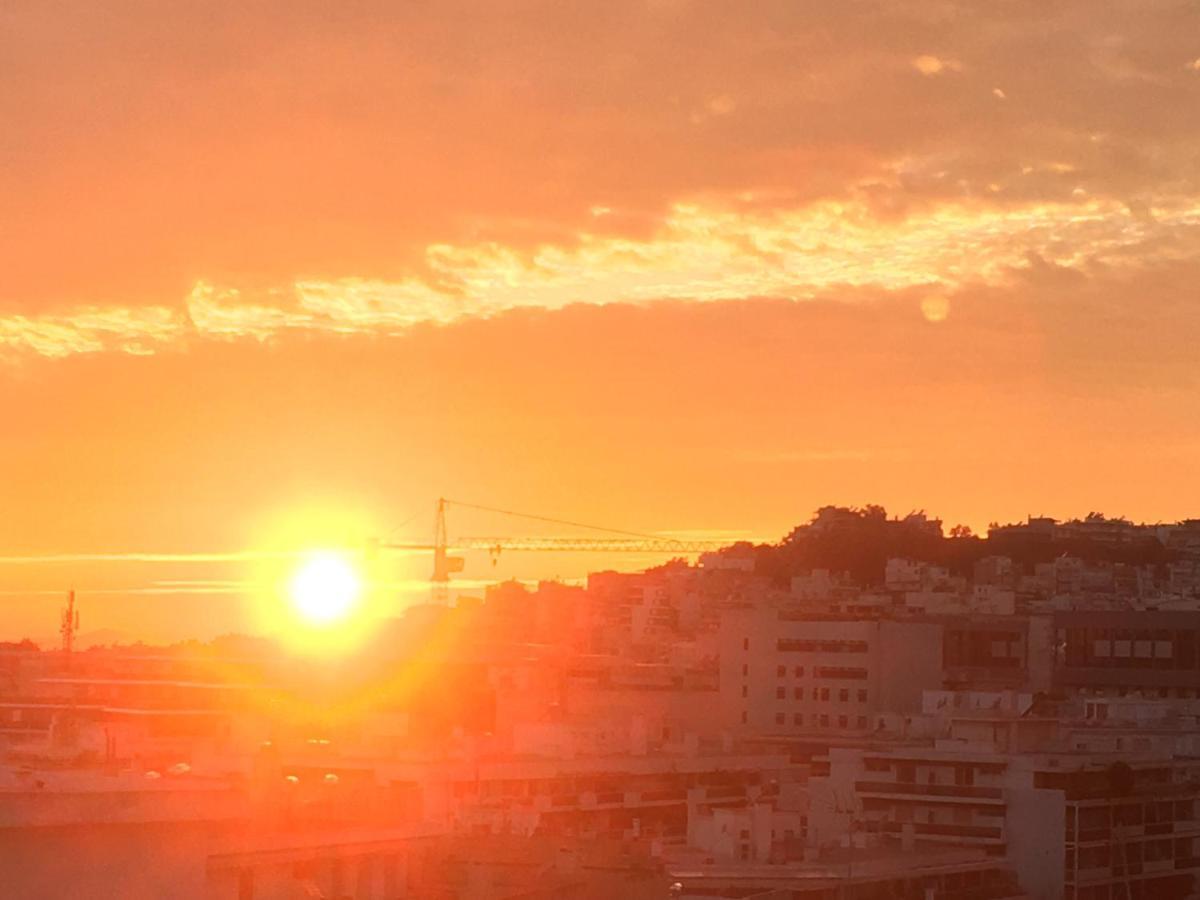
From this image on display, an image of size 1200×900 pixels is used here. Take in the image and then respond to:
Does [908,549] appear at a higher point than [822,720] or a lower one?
higher

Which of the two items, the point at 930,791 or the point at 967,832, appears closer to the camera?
the point at 967,832

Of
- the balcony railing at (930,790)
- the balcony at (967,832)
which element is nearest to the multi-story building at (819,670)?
the balcony railing at (930,790)

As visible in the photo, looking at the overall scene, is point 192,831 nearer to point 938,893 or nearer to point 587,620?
point 938,893

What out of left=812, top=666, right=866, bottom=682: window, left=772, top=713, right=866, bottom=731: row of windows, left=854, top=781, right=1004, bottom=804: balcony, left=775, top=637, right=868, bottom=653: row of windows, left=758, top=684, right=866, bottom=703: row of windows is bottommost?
left=854, top=781, right=1004, bottom=804: balcony

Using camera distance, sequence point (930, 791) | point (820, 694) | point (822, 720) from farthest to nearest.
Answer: point (820, 694), point (822, 720), point (930, 791)

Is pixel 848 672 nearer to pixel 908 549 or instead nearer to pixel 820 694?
pixel 820 694

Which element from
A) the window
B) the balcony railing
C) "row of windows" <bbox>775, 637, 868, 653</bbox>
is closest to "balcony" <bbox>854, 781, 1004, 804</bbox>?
the balcony railing

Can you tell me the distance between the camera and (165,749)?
→ 128 feet

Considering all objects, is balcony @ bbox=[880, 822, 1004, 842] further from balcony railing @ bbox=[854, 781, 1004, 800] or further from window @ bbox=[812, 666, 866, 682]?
window @ bbox=[812, 666, 866, 682]

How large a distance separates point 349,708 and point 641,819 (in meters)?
32.0

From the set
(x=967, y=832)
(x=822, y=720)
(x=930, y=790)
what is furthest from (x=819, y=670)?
(x=967, y=832)

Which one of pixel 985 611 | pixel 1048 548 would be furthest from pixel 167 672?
pixel 1048 548

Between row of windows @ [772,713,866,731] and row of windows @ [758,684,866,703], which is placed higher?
row of windows @ [758,684,866,703]

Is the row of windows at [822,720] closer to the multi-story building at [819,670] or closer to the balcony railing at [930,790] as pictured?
the multi-story building at [819,670]
